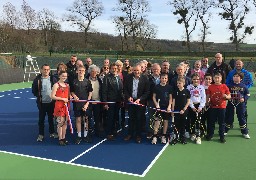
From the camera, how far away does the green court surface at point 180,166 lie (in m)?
5.35

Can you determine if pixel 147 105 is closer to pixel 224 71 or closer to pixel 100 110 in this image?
pixel 100 110

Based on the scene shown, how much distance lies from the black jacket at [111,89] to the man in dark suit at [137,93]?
7.9 inches

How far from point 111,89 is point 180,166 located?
2470mm

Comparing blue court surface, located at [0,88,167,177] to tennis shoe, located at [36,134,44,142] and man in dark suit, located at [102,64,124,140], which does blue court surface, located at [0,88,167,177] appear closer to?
tennis shoe, located at [36,134,44,142]

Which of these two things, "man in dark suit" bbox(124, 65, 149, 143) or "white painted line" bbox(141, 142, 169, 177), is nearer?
"white painted line" bbox(141, 142, 169, 177)

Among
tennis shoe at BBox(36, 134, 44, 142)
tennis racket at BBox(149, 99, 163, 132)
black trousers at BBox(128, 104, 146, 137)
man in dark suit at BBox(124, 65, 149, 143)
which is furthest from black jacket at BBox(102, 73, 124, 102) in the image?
tennis shoe at BBox(36, 134, 44, 142)

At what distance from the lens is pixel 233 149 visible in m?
6.86

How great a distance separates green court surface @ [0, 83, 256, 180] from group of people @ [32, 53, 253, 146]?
600mm

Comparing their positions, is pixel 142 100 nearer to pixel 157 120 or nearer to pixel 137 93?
pixel 137 93

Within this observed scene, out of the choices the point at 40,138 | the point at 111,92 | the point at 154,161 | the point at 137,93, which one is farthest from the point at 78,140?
the point at 154,161

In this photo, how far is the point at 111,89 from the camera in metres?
7.49

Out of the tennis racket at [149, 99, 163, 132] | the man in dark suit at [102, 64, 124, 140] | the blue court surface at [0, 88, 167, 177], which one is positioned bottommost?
the blue court surface at [0, 88, 167, 177]

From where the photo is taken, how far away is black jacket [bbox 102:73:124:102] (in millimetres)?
7449

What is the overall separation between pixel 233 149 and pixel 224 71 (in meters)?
2.26
